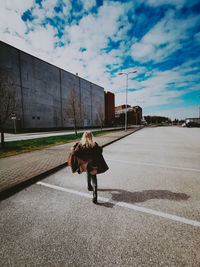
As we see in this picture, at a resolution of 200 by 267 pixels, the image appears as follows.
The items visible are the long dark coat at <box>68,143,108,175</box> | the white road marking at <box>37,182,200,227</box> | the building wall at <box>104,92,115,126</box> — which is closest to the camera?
the white road marking at <box>37,182,200,227</box>

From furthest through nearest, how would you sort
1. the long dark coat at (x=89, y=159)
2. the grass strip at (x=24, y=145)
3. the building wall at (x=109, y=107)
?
the building wall at (x=109, y=107), the grass strip at (x=24, y=145), the long dark coat at (x=89, y=159)

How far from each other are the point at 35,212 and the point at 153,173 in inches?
145

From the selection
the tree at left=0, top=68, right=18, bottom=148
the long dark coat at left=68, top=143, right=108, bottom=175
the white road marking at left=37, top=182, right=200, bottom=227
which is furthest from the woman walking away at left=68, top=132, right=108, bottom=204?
the tree at left=0, top=68, right=18, bottom=148

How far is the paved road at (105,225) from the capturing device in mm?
1655

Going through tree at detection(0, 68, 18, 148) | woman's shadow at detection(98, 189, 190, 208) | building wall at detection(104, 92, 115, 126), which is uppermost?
building wall at detection(104, 92, 115, 126)

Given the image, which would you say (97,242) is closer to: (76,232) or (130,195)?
(76,232)

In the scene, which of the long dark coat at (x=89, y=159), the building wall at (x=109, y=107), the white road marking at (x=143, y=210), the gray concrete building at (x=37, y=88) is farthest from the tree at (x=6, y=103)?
the building wall at (x=109, y=107)

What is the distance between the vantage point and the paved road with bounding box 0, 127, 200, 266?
1655mm

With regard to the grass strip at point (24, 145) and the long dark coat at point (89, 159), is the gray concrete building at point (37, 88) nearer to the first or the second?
the grass strip at point (24, 145)

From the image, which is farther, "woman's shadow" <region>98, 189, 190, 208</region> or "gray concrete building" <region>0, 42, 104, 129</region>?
"gray concrete building" <region>0, 42, 104, 129</region>

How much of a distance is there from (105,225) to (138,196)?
1216 millimetres

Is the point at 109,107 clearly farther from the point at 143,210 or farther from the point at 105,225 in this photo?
the point at 105,225

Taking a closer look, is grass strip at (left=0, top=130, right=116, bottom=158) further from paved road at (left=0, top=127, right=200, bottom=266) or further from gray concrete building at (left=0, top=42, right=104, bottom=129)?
gray concrete building at (left=0, top=42, right=104, bottom=129)

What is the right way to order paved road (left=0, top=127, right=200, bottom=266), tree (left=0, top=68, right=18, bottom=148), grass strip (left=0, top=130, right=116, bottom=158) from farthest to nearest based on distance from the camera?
tree (left=0, top=68, right=18, bottom=148)
grass strip (left=0, top=130, right=116, bottom=158)
paved road (left=0, top=127, right=200, bottom=266)
